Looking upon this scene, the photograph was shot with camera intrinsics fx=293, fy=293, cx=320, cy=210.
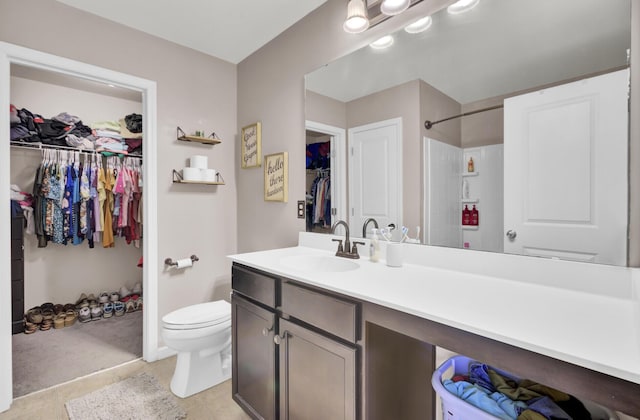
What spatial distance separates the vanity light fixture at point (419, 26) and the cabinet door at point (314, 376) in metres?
1.54

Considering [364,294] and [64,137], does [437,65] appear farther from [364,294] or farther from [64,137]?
[64,137]

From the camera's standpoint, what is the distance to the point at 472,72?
1.35 metres

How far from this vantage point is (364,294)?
1.01 m

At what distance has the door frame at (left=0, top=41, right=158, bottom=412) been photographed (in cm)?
173

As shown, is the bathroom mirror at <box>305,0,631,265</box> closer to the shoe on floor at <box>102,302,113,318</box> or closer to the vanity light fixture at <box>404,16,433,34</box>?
the vanity light fixture at <box>404,16,433,34</box>

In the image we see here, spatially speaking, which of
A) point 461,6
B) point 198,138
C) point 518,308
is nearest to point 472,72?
point 461,6

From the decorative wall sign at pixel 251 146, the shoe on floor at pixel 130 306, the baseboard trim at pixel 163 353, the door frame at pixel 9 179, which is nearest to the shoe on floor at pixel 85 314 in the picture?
the shoe on floor at pixel 130 306

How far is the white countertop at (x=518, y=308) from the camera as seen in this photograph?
0.63 meters

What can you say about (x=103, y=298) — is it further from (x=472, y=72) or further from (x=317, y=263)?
(x=472, y=72)

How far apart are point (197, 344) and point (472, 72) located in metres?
2.16

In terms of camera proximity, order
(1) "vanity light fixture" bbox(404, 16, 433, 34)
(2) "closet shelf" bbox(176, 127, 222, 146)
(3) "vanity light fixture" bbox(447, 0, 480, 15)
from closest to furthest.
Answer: (3) "vanity light fixture" bbox(447, 0, 480, 15) < (1) "vanity light fixture" bbox(404, 16, 433, 34) < (2) "closet shelf" bbox(176, 127, 222, 146)

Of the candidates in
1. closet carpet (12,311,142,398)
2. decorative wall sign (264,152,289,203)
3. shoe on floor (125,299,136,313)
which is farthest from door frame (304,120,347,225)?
shoe on floor (125,299,136,313)

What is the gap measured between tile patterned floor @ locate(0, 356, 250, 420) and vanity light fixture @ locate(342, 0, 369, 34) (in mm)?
2273

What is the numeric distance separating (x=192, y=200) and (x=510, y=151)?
2.29 metres
